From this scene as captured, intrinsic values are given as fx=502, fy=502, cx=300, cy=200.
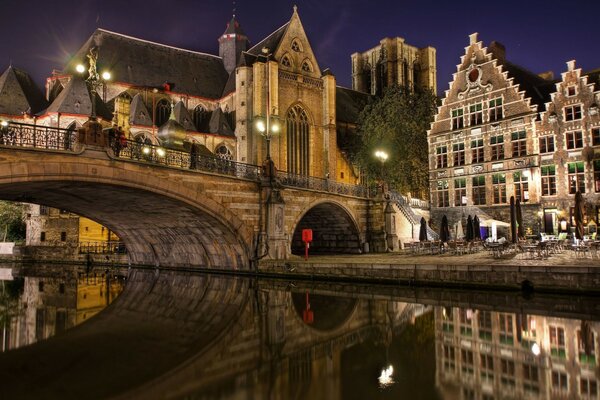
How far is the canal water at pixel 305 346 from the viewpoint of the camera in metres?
6.80

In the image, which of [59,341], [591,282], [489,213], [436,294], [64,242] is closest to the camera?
[59,341]

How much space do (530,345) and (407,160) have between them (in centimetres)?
3281

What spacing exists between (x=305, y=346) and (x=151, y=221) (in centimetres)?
1748

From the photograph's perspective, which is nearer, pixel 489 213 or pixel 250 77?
pixel 489 213

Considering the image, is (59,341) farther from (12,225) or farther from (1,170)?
(12,225)

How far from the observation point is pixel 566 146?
31.2 m

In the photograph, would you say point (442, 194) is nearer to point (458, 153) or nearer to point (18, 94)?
point (458, 153)

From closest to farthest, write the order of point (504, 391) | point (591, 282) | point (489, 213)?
point (504, 391) < point (591, 282) < point (489, 213)

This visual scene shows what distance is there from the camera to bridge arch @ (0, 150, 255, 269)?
16.2 meters

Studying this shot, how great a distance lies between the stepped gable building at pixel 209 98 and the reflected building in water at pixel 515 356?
99.5 feet

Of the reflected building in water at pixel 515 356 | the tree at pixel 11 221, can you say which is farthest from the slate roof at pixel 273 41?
the reflected building in water at pixel 515 356

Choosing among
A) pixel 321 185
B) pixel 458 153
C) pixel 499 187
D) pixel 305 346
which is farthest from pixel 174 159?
pixel 458 153

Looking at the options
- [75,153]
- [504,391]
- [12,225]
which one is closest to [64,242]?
[12,225]

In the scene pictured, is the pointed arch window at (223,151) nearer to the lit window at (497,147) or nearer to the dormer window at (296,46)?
the dormer window at (296,46)
